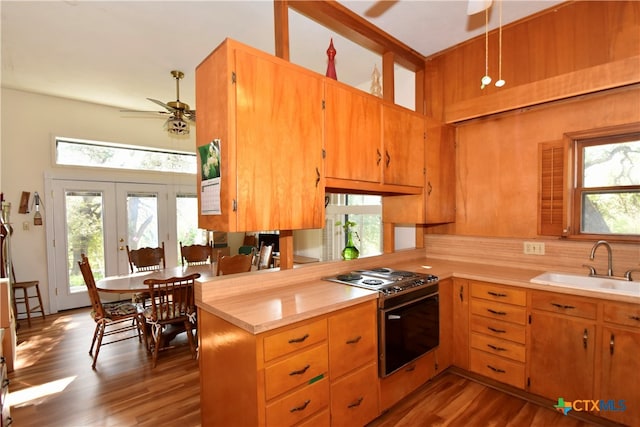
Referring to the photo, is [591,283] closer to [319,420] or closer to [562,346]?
[562,346]

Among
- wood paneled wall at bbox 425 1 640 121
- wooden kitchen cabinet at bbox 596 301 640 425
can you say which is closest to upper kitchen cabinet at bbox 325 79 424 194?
wood paneled wall at bbox 425 1 640 121

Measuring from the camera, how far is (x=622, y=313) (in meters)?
1.75

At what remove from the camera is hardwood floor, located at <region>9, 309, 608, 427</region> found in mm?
1984

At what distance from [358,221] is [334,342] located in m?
2.89

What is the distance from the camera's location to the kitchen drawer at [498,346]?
2.14 meters

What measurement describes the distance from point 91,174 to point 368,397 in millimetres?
4887

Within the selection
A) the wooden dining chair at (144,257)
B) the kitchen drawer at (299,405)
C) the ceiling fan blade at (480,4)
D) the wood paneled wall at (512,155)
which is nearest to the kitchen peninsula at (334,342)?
the kitchen drawer at (299,405)

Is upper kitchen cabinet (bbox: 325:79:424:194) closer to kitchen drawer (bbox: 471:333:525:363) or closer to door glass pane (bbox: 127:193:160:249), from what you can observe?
kitchen drawer (bbox: 471:333:525:363)

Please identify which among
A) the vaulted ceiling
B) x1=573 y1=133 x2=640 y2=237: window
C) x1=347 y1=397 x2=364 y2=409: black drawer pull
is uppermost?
the vaulted ceiling

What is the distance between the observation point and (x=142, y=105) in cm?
454

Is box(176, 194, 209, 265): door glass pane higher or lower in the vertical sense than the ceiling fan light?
lower

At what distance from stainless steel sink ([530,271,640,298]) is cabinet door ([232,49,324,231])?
165 centimetres

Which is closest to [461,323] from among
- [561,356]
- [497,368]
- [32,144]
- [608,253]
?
[497,368]

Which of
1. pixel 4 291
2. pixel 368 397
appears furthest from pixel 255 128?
→ pixel 4 291
